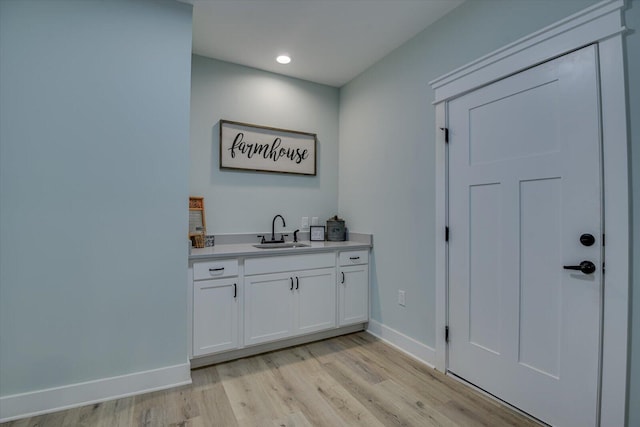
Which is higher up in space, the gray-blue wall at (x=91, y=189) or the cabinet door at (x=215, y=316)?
the gray-blue wall at (x=91, y=189)

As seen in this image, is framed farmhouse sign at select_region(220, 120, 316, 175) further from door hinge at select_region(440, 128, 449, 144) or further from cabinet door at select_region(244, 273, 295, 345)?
door hinge at select_region(440, 128, 449, 144)

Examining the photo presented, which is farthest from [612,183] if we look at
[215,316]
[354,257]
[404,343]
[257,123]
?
[257,123]

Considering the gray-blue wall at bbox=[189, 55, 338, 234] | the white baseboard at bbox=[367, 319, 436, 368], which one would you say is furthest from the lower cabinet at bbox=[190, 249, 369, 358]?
the gray-blue wall at bbox=[189, 55, 338, 234]

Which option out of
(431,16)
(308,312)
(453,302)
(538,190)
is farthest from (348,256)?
(431,16)

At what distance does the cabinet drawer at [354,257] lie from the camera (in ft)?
9.50

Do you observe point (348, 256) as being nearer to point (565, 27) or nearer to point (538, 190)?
point (538, 190)

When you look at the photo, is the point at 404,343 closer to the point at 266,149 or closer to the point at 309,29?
the point at 266,149

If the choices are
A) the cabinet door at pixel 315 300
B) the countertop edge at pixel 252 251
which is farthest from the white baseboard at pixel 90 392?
the cabinet door at pixel 315 300

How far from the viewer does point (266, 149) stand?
313 centimetres

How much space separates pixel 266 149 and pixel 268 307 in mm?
1541

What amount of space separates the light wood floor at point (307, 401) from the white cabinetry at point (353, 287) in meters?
0.51

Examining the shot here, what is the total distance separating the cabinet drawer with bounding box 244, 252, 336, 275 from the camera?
246 centimetres

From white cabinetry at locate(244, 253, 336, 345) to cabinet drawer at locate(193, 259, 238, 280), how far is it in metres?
0.11

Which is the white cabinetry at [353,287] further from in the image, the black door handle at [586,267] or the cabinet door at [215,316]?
the black door handle at [586,267]
